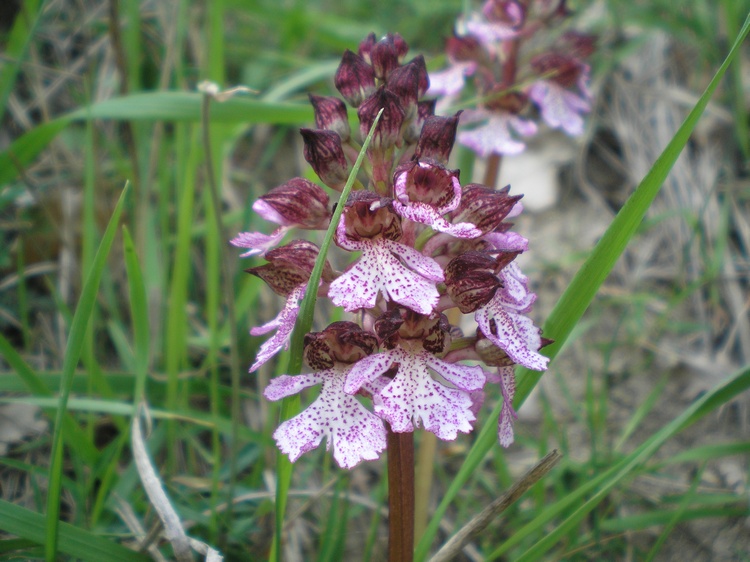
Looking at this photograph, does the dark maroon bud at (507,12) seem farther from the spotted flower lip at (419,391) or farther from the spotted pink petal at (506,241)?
the spotted flower lip at (419,391)

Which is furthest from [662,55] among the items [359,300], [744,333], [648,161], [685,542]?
[359,300]

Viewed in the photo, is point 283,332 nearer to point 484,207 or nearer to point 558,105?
point 484,207

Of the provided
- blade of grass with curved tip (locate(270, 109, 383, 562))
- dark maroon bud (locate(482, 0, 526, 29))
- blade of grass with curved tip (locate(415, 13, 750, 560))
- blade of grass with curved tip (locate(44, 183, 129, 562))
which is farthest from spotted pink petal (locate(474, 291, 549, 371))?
dark maroon bud (locate(482, 0, 526, 29))

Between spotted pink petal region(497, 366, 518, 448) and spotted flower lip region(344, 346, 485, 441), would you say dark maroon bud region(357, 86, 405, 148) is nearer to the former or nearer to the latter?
spotted flower lip region(344, 346, 485, 441)

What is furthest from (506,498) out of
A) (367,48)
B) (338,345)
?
(367,48)

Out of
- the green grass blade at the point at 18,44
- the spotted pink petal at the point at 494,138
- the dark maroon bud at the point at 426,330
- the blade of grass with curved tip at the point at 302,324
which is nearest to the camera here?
the blade of grass with curved tip at the point at 302,324

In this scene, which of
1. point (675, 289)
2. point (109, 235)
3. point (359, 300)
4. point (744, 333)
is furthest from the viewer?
point (675, 289)

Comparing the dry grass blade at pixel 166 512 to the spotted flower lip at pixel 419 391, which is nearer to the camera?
the spotted flower lip at pixel 419 391

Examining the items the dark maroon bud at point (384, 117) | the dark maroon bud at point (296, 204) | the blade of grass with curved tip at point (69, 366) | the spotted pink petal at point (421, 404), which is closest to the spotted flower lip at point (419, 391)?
the spotted pink petal at point (421, 404)

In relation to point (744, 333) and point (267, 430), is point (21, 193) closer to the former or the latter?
point (267, 430)
